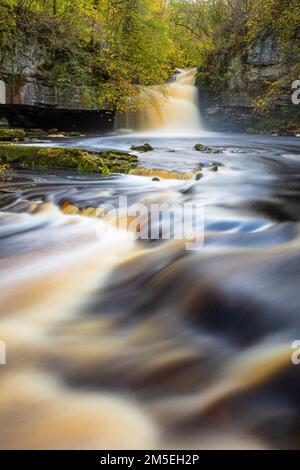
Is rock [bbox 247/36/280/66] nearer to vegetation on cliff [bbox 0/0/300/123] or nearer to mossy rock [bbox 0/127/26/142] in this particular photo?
vegetation on cliff [bbox 0/0/300/123]

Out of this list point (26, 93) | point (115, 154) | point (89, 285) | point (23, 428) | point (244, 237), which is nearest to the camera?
point (23, 428)

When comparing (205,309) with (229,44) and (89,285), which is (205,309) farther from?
(229,44)

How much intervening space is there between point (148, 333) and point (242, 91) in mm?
16419

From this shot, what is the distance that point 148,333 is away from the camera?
248cm

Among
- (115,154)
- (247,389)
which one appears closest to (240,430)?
(247,389)

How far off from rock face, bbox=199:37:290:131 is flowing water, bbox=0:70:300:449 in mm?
12786

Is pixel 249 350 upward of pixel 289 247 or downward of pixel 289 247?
downward

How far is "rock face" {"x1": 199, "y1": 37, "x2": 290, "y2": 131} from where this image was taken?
15906 millimetres

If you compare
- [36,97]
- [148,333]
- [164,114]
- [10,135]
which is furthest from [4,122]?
[148,333]

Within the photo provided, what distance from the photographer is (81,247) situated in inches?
163

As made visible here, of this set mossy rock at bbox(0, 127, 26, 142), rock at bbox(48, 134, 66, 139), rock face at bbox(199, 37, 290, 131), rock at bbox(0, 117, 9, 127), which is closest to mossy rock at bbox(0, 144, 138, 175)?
mossy rock at bbox(0, 127, 26, 142)

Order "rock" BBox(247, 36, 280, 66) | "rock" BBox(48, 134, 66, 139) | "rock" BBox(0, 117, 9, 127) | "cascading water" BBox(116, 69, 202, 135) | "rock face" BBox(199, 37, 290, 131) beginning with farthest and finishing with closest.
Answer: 1. "rock face" BBox(199, 37, 290, 131)
2. "cascading water" BBox(116, 69, 202, 135)
3. "rock" BBox(247, 36, 280, 66)
4. "rock" BBox(0, 117, 9, 127)
5. "rock" BBox(48, 134, 66, 139)

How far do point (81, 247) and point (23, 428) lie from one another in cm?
260
